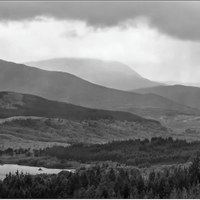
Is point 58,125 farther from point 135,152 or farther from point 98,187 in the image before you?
point 98,187

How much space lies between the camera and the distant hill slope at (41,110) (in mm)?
165512

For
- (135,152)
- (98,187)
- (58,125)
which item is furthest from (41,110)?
(98,187)

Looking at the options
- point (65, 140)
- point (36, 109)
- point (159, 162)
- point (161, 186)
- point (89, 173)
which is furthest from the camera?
point (36, 109)

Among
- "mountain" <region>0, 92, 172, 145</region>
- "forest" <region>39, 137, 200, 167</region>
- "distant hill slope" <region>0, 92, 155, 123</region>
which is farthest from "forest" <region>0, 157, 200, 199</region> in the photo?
"distant hill slope" <region>0, 92, 155, 123</region>

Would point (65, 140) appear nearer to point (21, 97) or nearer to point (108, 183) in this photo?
point (21, 97)

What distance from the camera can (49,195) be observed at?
149ft

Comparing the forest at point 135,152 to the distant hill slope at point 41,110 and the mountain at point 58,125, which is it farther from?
the distant hill slope at point 41,110

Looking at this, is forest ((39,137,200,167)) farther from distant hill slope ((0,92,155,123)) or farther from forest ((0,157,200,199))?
distant hill slope ((0,92,155,123))

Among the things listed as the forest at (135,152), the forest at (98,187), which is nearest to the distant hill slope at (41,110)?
the forest at (135,152)

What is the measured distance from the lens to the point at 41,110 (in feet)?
579

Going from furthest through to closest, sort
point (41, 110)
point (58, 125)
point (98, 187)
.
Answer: point (41, 110)
point (58, 125)
point (98, 187)

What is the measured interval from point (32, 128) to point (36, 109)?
35.8 m

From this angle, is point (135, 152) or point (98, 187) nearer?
point (98, 187)

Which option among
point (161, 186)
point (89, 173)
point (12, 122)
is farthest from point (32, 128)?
point (161, 186)
